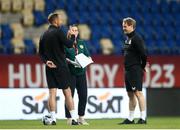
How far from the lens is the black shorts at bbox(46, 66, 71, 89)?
34.8 feet

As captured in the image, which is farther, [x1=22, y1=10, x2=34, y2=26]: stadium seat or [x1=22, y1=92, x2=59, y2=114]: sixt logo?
[x1=22, y1=10, x2=34, y2=26]: stadium seat

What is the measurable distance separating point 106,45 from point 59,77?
22.4 ft

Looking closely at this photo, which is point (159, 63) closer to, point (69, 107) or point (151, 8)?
point (151, 8)

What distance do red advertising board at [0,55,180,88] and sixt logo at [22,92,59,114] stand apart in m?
1.78

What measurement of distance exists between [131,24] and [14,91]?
347 centimetres

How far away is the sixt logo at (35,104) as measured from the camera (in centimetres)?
1334

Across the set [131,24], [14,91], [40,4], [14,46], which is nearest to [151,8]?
[40,4]

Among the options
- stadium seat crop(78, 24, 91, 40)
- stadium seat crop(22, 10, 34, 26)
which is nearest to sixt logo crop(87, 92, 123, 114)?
stadium seat crop(78, 24, 91, 40)

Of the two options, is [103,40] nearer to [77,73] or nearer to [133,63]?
[77,73]

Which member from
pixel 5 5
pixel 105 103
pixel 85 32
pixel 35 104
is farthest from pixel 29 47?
pixel 105 103

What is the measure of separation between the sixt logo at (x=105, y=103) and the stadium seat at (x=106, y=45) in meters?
3.42

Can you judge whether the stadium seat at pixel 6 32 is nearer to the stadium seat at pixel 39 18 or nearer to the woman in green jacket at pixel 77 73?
the stadium seat at pixel 39 18

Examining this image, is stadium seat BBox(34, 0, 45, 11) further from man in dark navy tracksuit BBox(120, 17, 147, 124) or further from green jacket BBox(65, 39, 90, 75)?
man in dark navy tracksuit BBox(120, 17, 147, 124)

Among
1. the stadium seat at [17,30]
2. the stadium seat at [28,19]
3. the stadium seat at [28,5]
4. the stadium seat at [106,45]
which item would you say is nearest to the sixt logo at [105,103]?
the stadium seat at [106,45]
